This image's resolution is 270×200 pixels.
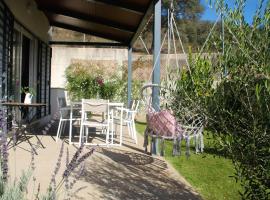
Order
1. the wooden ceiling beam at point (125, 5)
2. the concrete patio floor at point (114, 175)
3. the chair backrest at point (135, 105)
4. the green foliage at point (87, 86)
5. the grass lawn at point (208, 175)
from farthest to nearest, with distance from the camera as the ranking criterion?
the green foliage at point (87, 86) < the chair backrest at point (135, 105) < the wooden ceiling beam at point (125, 5) < the grass lawn at point (208, 175) < the concrete patio floor at point (114, 175)

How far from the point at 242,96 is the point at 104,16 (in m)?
7.56

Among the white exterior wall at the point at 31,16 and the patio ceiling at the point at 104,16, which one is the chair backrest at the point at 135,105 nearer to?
the patio ceiling at the point at 104,16

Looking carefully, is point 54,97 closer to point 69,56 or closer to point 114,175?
point 69,56

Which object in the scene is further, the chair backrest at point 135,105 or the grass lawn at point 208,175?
the chair backrest at point 135,105

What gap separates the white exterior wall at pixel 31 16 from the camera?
8320 millimetres

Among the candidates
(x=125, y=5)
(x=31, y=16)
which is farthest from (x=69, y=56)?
(x=125, y=5)

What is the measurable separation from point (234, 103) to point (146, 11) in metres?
5.68

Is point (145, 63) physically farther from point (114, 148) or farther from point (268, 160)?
point (268, 160)

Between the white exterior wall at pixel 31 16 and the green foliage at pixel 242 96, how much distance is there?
5.52m

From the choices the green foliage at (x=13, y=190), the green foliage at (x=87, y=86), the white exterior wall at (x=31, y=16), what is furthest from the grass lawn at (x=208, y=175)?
the green foliage at (x=87, y=86)

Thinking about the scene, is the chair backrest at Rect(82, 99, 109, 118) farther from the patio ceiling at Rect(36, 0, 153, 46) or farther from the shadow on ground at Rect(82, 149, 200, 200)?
the patio ceiling at Rect(36, 0, 153, 46)

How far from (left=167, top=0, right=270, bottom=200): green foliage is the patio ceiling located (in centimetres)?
487

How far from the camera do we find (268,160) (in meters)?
2.47

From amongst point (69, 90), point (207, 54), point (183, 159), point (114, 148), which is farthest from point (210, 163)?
point (69, 90)
